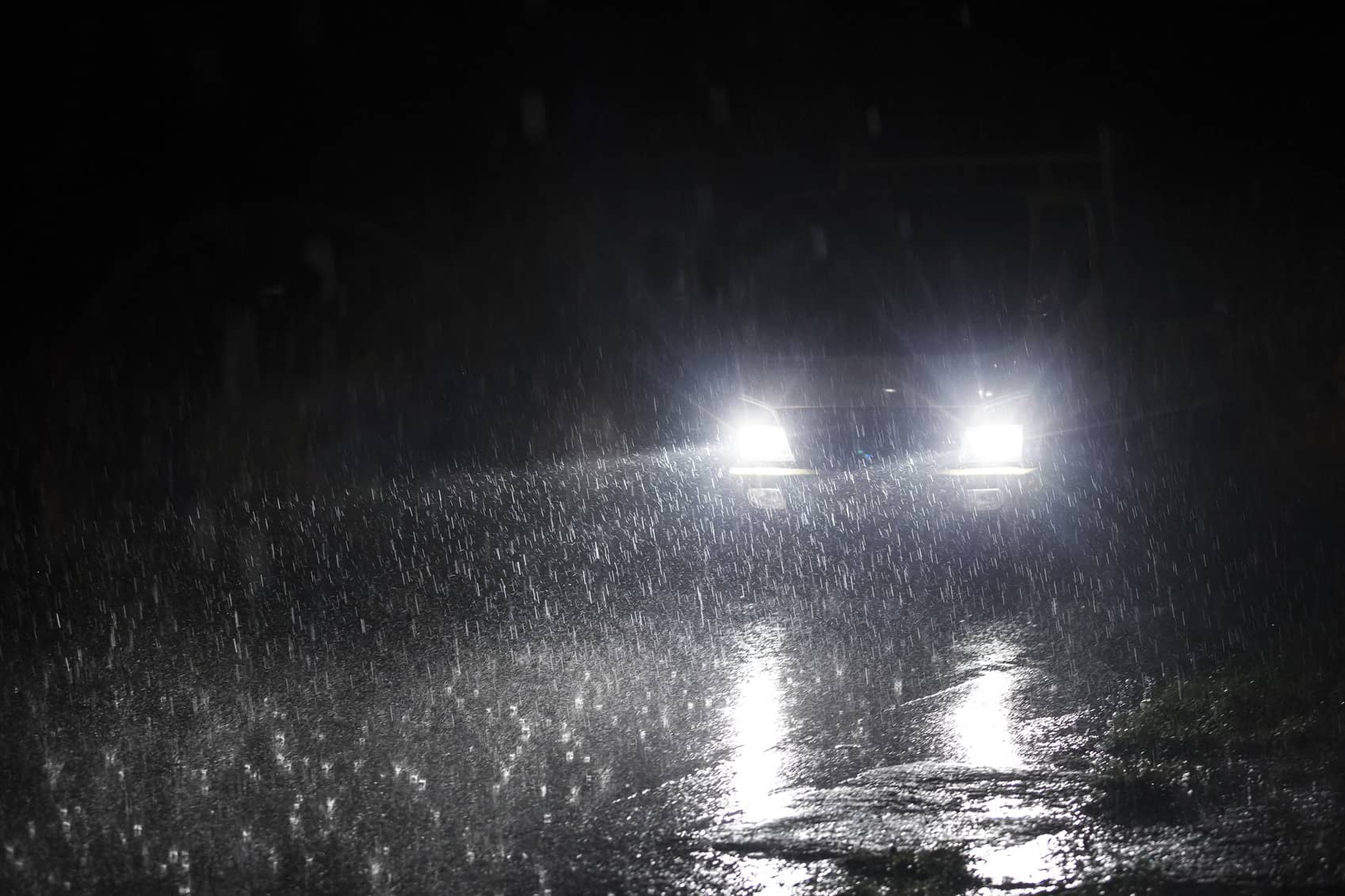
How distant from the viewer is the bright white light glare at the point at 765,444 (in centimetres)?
827

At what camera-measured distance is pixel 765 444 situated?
8305mm

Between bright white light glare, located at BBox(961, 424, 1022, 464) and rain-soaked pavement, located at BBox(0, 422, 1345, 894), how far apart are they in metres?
0.41

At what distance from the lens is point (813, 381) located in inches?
341

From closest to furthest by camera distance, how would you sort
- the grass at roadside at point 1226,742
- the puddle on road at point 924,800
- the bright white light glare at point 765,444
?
the puddle on road at point 924,800 < the grass at roadside at point 1226,742 < the bright white light glare at point 765,444

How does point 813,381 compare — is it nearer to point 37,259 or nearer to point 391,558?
point 391,558

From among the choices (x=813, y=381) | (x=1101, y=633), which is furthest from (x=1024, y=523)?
(x=1101, y=633)

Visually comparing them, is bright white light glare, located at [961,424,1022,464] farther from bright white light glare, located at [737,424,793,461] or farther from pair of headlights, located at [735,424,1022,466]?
bright white light glare, located at [737,424,793,461]

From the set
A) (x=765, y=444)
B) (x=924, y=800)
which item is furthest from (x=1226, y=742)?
(x=765, y=444)

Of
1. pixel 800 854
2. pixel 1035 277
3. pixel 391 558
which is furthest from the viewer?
pixel 1035 277

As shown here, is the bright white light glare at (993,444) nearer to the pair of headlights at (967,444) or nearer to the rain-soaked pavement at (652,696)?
the pair of headlights at (967,444)

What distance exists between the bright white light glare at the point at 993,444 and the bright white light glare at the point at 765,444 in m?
1.33

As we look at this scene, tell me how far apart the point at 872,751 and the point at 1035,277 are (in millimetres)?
5868

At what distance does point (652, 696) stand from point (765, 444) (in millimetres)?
3639

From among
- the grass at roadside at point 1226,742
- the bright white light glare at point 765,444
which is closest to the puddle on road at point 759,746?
the grass at roadside at point 1226,742
